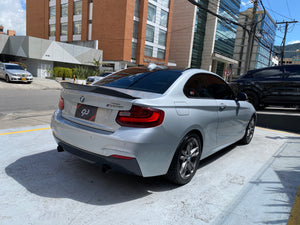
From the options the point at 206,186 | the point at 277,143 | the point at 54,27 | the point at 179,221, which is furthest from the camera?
the point at 54,27

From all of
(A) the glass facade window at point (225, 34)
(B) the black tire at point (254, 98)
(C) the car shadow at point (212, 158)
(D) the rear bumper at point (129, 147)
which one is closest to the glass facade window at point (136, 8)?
(A) the glass facade window at point (225, 34)

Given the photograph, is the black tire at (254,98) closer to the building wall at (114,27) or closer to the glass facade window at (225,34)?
the building wall at (114,27)

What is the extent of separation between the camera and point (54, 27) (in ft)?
149

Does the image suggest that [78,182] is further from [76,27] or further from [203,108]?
[76,27]

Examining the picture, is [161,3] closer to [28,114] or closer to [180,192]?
[28,114]

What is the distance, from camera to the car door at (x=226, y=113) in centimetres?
383

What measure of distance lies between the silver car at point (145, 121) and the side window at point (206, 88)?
15 millimetres

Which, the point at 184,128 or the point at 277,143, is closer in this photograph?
the point at 184,128

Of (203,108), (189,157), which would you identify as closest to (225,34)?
(203,108)

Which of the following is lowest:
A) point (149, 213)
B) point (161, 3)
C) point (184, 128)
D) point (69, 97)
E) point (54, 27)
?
point (149, 213)

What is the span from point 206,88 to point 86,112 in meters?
1.88

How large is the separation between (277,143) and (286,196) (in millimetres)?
3147

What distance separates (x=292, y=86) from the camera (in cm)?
952

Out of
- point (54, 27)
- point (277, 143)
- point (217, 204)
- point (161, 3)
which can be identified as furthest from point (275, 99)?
point (54, 27)
